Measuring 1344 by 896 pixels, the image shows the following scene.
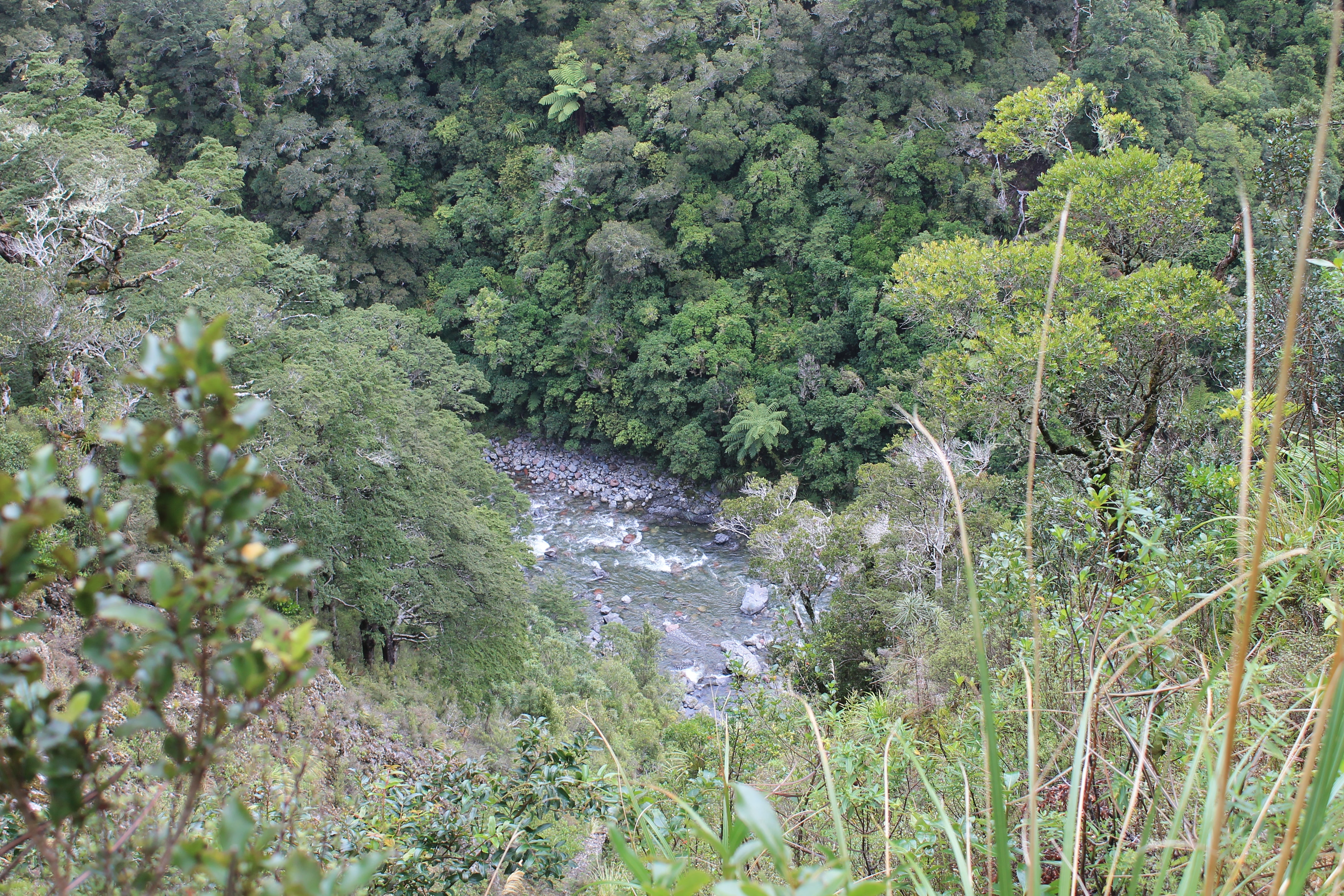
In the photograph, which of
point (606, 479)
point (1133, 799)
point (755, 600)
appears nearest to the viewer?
point (1133, 799)

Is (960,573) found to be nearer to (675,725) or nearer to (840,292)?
(675,725)

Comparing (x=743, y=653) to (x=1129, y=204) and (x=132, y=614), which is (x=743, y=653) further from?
(x=132, y=614)

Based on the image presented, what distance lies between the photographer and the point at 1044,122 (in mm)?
5637

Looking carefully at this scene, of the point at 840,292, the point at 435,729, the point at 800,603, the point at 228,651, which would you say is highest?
the point at 228,651

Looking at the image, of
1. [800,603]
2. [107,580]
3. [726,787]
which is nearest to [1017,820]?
[726,787]

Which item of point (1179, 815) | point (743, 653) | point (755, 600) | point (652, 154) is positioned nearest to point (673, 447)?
point (755, 600)

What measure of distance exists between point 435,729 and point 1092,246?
6487 mm

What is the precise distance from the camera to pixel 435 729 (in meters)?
7.32

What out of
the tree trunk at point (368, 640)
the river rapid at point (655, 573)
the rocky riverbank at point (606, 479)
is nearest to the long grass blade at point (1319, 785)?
the tree trunk at point (368, 640)

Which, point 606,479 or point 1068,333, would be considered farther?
point 606,479

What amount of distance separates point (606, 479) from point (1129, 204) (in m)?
12.0

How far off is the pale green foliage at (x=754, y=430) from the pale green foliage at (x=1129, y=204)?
341 inches

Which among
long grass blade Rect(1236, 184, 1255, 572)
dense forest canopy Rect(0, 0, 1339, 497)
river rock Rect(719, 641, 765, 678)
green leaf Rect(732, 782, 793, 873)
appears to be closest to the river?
river rock Rect(719, 641, 765, 678)

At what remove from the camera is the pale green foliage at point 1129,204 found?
4824 millimetres
